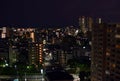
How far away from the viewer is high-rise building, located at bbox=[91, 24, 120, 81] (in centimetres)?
2402

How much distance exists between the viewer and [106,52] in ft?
84.9

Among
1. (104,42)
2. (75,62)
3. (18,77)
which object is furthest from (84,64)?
(104,42)

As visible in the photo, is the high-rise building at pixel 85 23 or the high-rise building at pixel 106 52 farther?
the high-rise building at pixel 85 23

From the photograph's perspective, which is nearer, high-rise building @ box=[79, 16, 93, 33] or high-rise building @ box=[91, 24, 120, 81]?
high-rise building @ box=[91, 24, 120, 81]

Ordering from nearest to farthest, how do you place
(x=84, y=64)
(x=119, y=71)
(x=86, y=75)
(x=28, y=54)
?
(x=119, y=71) → (x=86, y=75) → (x=84, y=64) → (x=28, y=54)

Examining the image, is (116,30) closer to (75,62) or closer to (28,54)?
(75,62)

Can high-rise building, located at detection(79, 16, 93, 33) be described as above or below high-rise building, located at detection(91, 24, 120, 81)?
above

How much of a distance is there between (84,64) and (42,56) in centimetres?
1036

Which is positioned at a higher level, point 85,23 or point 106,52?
point 85,23

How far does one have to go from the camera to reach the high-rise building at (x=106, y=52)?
24.0 m

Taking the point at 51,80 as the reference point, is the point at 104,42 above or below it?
above

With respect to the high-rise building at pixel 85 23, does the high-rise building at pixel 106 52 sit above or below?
below

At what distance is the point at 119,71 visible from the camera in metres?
23.3

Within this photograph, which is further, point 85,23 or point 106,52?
point 85,23
